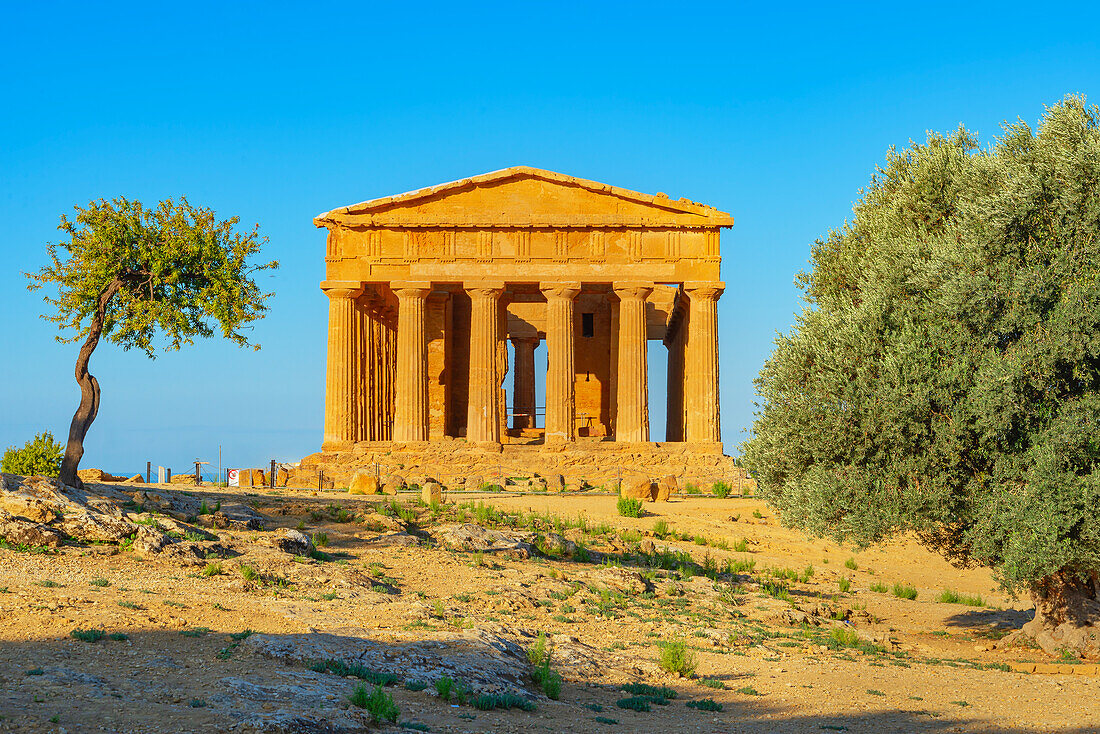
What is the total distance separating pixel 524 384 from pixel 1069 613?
126 ft

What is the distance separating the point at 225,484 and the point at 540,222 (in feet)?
52.8

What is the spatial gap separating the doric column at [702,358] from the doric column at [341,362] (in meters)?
13.6

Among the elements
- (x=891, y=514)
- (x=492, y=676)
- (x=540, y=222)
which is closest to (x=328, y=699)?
(x=492, y=676)

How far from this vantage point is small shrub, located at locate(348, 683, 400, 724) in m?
10.2

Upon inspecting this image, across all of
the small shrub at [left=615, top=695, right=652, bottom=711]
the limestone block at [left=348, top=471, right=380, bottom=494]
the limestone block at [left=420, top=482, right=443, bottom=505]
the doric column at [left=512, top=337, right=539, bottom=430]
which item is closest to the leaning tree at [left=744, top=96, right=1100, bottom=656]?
the small shrub at [left=615, top=695, right=652, bottom=711]

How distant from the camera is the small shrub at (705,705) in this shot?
13.0 metres

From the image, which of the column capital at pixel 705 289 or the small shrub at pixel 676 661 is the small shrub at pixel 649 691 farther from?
the column capital at pixel 705 289

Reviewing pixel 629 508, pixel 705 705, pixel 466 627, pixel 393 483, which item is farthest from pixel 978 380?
pixel 393 483

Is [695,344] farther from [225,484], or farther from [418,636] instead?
[418,636]

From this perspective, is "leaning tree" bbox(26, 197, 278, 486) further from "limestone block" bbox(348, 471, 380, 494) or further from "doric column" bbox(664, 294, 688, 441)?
"doric column" bbox(664, 294, 688, 441)

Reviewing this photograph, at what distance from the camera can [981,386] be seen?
1585cm

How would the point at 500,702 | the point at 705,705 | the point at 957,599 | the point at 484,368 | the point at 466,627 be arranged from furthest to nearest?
1. the point at 484,368
2. the point at 957,599
3. the point at 466,627
4. the point at 705,705
5. the point at 500,702

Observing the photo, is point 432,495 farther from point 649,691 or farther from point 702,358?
point 702,358

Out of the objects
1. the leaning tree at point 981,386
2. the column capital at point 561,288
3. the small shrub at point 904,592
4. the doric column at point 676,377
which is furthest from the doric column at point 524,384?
the leaning tree at point 981,386
